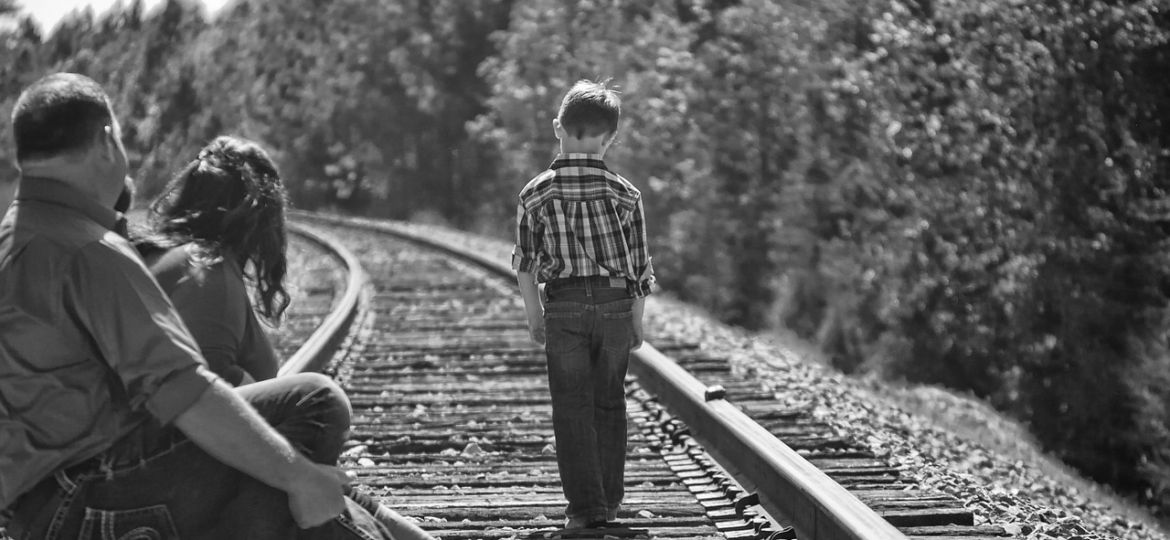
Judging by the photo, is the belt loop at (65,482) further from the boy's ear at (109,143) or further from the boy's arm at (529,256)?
the boy's arm at (529,256)

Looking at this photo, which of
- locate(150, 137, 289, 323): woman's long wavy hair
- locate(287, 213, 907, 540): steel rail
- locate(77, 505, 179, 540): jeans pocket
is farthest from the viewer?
locate(287, 213, 907, 540): steel rail

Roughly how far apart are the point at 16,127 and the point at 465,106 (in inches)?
1750

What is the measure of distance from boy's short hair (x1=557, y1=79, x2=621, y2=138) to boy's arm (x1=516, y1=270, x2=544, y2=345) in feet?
1.67

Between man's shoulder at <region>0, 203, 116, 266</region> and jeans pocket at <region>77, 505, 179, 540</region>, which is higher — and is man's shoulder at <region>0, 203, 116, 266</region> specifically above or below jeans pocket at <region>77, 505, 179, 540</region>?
above

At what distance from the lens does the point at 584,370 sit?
4680mm

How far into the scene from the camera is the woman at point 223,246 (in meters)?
2.98

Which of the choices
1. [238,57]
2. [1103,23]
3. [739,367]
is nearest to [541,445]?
[739,367]

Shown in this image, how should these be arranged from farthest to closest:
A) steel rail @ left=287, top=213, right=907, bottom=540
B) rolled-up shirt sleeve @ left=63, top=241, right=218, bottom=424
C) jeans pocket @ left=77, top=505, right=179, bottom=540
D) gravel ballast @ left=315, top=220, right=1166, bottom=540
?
gravel ballast @ left=315, top=220, right=1166, bottom=540
steel rail @ left=287, top=213, right=907, bottom=540
jeans pocket @ left=77, top=505, right=179, bottom=540
rolled-up shirt sleeve @ left=63, top=241, right=218, bottom=424

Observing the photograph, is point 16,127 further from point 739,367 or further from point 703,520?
point 739,367

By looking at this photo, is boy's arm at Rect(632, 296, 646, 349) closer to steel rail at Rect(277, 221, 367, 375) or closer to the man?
the man

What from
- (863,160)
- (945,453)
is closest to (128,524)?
(945,453)

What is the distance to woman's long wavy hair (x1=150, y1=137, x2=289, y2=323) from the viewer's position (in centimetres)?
311

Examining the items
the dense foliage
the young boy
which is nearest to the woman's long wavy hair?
the young boy

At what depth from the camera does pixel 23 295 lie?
7.86ft
